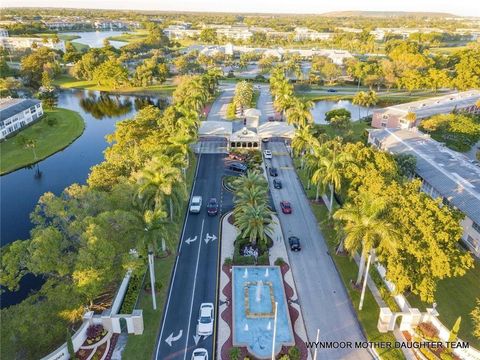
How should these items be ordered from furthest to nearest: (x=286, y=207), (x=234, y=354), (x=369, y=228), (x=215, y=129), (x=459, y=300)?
(x=215, y=129) < (x=286, y=207) < (x=459, y=300) < (x=369, y=228) < (x=234, y=354)

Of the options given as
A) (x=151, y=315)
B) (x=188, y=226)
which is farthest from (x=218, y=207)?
(x=151, y=315)

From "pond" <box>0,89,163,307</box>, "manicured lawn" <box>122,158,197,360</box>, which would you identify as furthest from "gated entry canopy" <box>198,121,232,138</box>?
"manicured lawn" <box>122,158,197,360</box>

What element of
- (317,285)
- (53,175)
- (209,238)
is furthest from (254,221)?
(53,175)

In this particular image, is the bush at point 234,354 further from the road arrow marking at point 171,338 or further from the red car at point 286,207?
the red car at point 286,207

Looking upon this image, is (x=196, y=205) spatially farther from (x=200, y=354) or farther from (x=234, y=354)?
(x=234, y=354)

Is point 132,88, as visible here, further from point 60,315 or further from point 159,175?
point 60,315

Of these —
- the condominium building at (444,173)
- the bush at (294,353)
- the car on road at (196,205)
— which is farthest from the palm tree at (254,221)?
the condominium building at (444,173)
